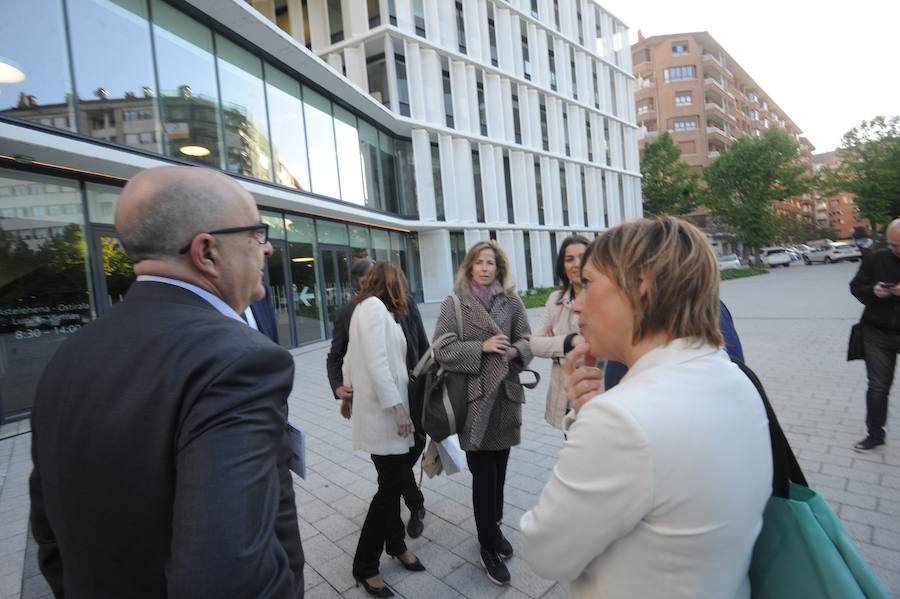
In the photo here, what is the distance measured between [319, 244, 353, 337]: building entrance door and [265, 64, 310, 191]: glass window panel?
218 cm

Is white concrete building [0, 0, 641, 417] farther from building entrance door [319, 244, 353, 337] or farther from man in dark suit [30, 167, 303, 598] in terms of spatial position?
man in dark suit [30, 167, 303, 598]

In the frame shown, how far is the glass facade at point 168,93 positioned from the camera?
24.4 feet

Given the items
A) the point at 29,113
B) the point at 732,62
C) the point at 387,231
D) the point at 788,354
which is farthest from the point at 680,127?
the point at 29,113

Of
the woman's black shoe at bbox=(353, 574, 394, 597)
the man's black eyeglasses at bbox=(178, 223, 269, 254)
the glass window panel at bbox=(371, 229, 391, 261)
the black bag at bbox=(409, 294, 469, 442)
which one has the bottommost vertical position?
the woman's black shoe at bbox=(353, 574, 394, 597)

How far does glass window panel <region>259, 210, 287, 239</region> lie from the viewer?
493 inches

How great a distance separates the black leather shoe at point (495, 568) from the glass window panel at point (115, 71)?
9.24m

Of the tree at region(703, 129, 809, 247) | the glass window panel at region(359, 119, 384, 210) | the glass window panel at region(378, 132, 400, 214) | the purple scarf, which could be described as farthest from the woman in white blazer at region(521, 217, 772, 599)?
the tree at region(703, 129, 809, 247)

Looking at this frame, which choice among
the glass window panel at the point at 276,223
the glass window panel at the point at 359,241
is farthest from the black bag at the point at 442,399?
the glass window panel at the point at 359,241

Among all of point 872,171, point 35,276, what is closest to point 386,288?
point 35,276

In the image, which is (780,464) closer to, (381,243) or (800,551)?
(800,551)

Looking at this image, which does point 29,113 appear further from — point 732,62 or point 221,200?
point 732,62

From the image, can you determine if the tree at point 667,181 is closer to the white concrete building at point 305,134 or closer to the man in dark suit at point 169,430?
the white concrete building at point 305,134

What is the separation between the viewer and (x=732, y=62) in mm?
67875

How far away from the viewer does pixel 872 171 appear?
4044 cm
